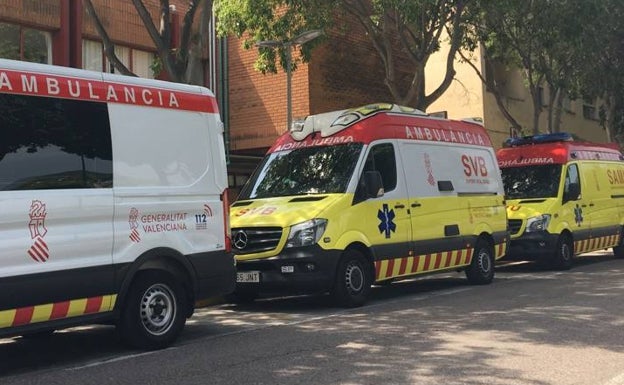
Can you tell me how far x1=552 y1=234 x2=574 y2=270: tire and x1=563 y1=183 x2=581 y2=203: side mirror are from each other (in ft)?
2.60

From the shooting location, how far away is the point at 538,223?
13789mm

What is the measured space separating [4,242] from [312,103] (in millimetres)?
13769

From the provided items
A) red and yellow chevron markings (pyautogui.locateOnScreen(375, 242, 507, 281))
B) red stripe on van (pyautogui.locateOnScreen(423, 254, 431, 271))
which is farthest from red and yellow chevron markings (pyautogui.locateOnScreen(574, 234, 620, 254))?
red stripe on van (pyautogui.locateOnScreen(423, 254, 431, 271))

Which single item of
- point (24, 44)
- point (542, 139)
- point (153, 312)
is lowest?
point (153, 312)

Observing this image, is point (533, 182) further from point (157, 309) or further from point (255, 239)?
point (157, 309)

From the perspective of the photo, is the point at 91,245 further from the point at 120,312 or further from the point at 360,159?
the point at 360,159

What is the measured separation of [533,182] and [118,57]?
1076cm

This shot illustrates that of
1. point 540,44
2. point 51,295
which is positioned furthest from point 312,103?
point 51,295

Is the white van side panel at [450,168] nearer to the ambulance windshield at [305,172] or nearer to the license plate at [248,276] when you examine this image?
the ambulance windshield at [305,172]

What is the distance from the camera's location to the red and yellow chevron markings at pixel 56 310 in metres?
5.73

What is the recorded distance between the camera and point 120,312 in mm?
6656

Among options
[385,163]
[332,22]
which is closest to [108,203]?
[385,163]

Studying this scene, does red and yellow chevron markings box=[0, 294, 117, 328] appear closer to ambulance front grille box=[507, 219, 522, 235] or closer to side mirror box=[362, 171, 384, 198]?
side mirror box=[362, 171, 384, 198]

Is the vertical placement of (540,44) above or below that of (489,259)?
above
